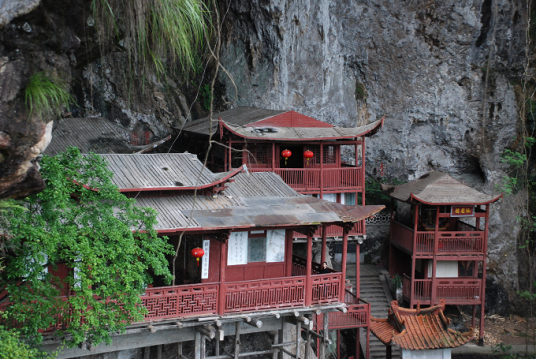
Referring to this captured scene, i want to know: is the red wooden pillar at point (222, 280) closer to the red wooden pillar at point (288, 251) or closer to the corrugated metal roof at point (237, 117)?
the red wooden pillar at point (288, 251)

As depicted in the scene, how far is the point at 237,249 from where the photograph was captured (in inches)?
599

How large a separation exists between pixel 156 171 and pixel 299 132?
6.86 meters

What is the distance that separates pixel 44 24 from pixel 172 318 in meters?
7.10

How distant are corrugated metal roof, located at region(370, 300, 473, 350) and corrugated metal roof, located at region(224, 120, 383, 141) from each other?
19.3 feet

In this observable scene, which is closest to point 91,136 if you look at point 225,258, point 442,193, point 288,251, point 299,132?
point 299,132

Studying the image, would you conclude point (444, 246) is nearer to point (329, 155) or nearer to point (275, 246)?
point (329, 155)

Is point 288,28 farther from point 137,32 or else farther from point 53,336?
point 53,336

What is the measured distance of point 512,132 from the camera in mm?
26875

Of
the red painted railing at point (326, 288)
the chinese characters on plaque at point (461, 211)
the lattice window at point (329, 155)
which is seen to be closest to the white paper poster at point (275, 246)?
the red painted railing at point (326, 288)

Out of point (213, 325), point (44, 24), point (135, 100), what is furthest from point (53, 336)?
point (135, 100)

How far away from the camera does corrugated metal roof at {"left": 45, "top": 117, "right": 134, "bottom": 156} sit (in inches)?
863

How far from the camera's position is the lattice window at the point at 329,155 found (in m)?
21.6

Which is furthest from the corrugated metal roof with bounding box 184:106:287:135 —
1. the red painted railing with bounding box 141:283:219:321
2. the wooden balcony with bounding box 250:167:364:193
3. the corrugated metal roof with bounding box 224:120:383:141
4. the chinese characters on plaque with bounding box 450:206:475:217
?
the chinese characters on plaque with bounding box 450:206:475:217

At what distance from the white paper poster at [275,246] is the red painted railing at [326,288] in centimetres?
129
